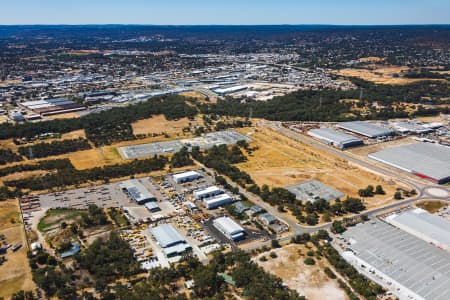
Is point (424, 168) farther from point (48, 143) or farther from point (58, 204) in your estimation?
point (48, 143)

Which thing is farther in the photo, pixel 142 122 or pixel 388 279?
pixel 142 122

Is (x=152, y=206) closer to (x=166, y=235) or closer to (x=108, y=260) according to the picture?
(x=166, y=235)

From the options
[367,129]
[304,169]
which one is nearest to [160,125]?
[304,169]

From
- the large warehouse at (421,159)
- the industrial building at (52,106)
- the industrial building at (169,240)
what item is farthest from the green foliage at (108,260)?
the industrial building at (52,106)

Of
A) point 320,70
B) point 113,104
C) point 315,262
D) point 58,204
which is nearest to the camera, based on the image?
point 315,262

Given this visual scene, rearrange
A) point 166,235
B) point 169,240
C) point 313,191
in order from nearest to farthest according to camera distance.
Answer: point 169,240 < point 166,235 < point 313,191

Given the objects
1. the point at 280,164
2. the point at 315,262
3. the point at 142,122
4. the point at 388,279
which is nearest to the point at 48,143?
the point at 142,122
